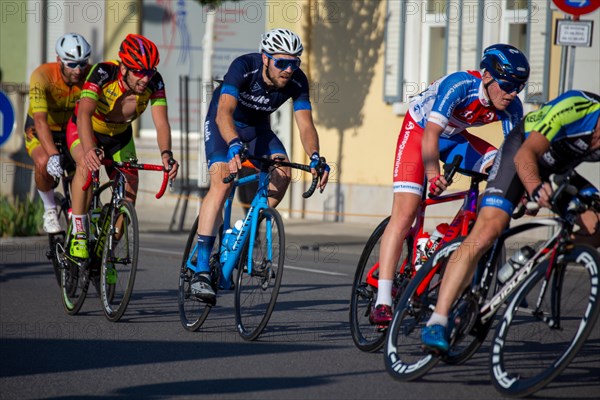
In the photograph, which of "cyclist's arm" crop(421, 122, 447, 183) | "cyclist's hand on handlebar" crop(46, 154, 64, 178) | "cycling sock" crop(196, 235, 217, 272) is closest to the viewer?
"cyclist's arm" crop(421, 122, 447, 183)

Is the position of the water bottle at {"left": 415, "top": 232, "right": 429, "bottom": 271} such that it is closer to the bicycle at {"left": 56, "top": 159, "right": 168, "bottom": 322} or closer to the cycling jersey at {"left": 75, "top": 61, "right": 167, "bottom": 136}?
the bicycle at {"left": 56, "top": 159, "right": 168, "bottom": 322}

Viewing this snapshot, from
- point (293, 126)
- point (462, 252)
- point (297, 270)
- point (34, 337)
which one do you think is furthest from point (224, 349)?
point (293, 126)

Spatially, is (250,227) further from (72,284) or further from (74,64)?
(74,64)

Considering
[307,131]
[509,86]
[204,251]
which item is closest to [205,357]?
[204,251]

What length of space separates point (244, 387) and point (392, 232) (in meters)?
1.48

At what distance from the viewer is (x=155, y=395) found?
5.69 m

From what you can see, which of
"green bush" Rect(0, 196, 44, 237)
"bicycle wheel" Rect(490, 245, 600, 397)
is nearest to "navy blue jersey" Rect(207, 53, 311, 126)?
"bicycle wheel" Rect(490, 245, 600, 397)

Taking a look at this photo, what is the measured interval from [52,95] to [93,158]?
64.1 inches

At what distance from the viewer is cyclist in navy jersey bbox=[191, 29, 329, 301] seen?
715 cm

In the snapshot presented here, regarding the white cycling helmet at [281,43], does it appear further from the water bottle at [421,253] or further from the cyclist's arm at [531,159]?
the cyclist's arm at [531,159]

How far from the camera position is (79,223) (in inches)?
334

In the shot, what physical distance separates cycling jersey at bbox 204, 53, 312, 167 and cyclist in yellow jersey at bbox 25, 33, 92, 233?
1841 mm

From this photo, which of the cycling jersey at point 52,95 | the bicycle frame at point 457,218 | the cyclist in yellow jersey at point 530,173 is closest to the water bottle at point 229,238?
the bicycle frame at point 457,218

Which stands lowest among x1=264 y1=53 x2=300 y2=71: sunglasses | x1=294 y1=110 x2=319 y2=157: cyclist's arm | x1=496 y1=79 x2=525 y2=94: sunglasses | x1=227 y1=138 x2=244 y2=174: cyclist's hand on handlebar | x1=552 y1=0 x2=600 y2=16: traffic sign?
x1=227 y1=138 x2=244 y2=174: cyclist's hand on handlebar
